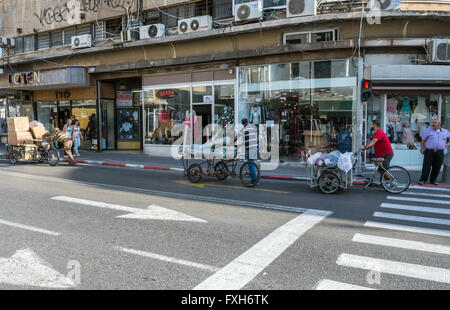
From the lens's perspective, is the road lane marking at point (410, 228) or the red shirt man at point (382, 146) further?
the red shirt man at point (382, 146)

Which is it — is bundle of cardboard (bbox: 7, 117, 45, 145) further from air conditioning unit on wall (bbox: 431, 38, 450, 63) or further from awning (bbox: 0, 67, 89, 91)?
air conditioning unit on wall (bbox: 431, 38, 450, 63)

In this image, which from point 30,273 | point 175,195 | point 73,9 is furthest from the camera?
point 73,9

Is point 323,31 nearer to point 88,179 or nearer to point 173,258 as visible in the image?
point 88,179

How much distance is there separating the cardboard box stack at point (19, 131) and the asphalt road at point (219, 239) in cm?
614

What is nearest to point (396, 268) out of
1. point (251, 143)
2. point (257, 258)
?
point (257, 258)

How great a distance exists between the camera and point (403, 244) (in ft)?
17.7

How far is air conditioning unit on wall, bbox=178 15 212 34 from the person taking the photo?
52.7ft

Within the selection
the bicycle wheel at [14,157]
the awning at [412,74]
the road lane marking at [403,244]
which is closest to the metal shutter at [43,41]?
the bicycle wheel at [14,157]

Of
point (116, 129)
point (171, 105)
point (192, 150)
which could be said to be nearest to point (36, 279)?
point (192, 150)

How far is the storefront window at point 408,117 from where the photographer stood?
14.3 meters

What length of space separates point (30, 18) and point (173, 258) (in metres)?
24.5

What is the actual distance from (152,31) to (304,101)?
827cm

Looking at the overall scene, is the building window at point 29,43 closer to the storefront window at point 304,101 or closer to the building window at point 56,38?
the building window at point 56,38

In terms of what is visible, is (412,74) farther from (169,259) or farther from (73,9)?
(73,9)
